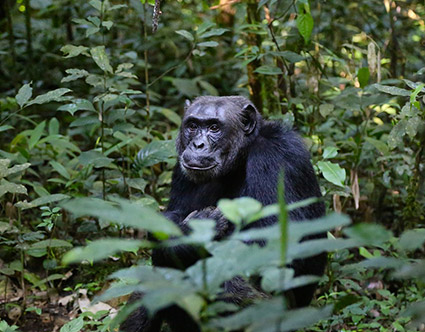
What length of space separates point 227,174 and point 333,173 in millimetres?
942

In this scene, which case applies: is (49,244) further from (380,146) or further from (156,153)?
→ (380,146)

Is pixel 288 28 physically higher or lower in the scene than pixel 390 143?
higher

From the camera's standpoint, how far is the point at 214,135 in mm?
5062

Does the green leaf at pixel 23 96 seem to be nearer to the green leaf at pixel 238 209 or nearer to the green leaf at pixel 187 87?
the green leaf at pixel 238 209

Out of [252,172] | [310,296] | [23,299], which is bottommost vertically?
[23,299]

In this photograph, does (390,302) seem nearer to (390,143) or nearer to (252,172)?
(390,143)

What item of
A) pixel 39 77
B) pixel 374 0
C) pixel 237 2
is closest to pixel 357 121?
pixel 237 2

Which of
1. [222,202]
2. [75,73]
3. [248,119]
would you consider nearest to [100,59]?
[75,73]

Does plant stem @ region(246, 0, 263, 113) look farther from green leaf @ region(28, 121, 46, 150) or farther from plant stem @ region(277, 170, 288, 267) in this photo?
plant stem @ region(277, 170, 288, 267)

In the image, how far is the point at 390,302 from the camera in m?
5.42

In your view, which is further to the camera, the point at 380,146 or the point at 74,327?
the point at 380,146

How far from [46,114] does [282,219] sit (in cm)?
862

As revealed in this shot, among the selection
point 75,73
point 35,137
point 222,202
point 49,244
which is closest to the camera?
point 222,202

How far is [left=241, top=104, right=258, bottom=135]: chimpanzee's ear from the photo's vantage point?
17.0 ft
